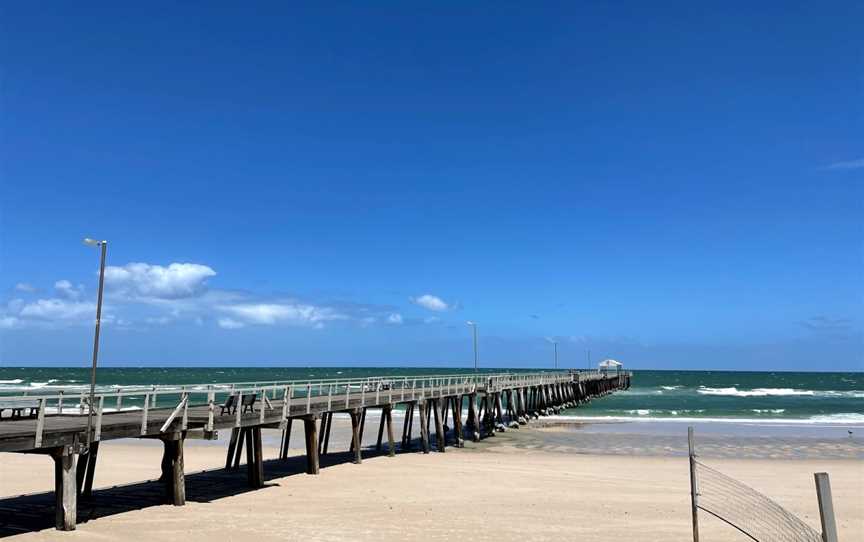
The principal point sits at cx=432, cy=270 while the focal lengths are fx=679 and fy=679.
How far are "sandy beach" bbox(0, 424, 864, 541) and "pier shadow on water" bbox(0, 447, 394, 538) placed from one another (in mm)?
56

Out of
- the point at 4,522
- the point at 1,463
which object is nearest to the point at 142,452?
the point at 1,463

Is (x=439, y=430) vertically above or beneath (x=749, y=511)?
above

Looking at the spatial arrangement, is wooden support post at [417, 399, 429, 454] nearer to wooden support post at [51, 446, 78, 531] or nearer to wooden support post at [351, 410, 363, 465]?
wooden support post at [351, 410, 363, 465]

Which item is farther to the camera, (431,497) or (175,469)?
(431,497)

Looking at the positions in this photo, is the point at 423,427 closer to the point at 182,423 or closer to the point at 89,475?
the point at 182,423

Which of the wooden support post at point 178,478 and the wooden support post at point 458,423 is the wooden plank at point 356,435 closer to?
the wooden support post at point 458,423

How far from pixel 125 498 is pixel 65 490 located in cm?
365

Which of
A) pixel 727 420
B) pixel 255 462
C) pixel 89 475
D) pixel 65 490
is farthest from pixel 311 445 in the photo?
pixel 727 420

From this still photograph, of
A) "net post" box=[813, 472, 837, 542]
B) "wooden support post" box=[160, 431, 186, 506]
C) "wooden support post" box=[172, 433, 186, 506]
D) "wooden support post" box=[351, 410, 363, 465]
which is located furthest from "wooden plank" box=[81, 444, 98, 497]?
"net post" box=[813, 472, 837, 542]

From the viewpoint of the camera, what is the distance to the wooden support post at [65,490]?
1348 cm

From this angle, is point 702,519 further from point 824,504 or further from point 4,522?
point 4,522

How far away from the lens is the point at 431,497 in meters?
18.0

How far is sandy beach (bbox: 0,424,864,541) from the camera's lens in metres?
14.1

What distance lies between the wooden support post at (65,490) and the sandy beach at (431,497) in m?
0.31
